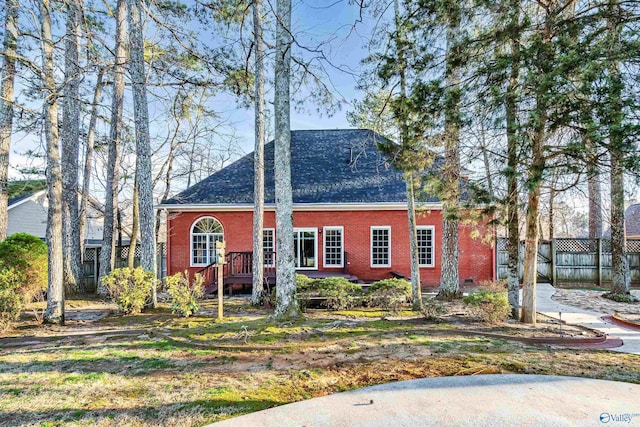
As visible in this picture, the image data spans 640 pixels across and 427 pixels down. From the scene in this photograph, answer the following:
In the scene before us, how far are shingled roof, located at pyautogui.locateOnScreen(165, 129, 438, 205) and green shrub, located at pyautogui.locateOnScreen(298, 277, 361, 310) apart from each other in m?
5.12

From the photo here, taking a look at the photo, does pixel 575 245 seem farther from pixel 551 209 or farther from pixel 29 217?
pixel 29 217

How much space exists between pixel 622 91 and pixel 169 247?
14.4 m

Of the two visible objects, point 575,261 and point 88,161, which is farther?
point 88,161

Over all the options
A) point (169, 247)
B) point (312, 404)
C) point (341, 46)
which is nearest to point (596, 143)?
point (341, 46)

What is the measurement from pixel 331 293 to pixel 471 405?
5.06 m

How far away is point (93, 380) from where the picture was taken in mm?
4160

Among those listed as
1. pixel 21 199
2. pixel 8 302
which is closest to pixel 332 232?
pixel 8 302

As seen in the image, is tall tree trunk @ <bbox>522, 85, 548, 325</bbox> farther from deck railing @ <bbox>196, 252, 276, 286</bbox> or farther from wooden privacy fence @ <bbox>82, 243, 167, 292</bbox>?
wooden privacy fence @ <bbox>82, 243, 167, 292</bbox>

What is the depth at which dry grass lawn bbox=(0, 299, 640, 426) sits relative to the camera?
3496mm

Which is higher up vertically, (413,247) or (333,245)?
(413,247)

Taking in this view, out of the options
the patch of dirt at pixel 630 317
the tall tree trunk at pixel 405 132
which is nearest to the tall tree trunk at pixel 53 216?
the tall tree trunk at pixel 405 132

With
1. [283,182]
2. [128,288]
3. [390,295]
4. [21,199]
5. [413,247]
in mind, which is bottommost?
[390,295]

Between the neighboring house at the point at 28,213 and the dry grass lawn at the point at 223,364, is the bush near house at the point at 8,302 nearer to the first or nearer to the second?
the dry grass lawn at the point at 223,364

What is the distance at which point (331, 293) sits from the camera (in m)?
8.36
